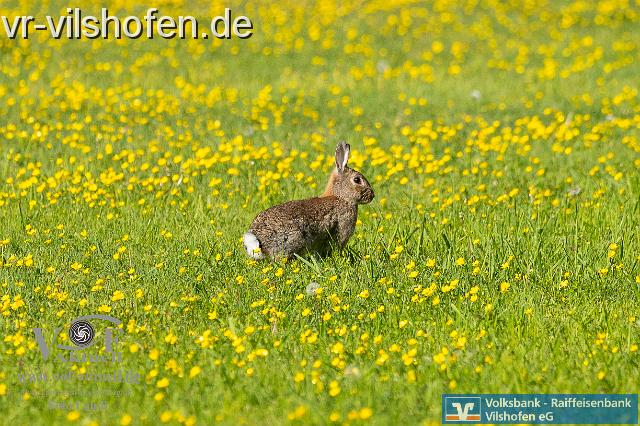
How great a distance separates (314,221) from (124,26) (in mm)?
11733

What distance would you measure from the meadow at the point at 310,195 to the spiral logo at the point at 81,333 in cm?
16

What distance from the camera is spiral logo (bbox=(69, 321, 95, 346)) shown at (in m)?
5.80

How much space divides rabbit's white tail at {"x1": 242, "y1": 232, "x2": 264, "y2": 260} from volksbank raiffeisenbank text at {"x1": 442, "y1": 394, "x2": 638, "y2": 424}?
2.44 metres

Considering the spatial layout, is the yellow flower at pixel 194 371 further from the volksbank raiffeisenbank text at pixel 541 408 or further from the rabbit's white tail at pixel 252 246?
the rabbit's white tail at pixel 252 246

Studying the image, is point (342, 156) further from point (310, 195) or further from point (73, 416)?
point (73, 416)

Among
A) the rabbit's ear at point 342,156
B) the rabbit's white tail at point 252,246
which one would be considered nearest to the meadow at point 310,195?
the rabbit's white tail at point 252,246

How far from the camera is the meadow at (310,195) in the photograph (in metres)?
5.31

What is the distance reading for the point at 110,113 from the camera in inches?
503

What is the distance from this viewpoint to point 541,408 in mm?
5035

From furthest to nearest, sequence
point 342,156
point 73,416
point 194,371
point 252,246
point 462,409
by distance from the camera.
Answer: point 342,156, point 252,246, point 194,371, point 462,409, point 73,416

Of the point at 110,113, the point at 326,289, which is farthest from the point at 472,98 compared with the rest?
the point at 326,289

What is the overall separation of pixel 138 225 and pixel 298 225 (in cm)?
166
